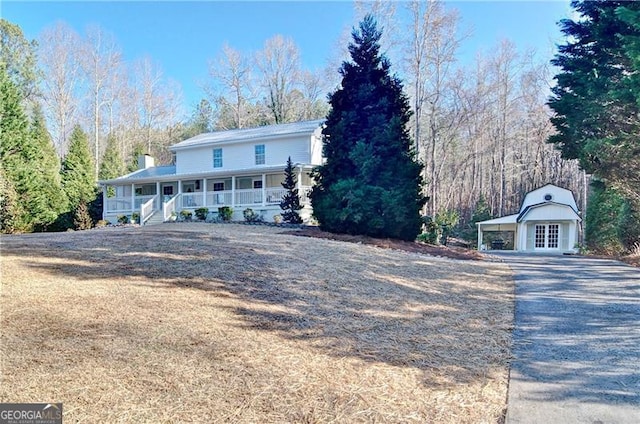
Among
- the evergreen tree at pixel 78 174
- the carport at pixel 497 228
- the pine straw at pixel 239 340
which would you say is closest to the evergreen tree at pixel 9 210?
the evergreen tree at pixel 78 174

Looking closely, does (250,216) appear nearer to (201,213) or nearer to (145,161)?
Result: (201,213)

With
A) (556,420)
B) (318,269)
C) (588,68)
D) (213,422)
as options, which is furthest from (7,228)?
(588,68)

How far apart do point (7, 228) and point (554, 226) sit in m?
28.4

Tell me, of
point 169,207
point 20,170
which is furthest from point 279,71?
point 20,170

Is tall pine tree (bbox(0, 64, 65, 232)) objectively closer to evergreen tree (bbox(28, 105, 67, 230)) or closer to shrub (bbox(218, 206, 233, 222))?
evergreen tree (bbox(28, 105, 67, 230))

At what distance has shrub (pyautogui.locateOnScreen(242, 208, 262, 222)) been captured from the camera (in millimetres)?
19219

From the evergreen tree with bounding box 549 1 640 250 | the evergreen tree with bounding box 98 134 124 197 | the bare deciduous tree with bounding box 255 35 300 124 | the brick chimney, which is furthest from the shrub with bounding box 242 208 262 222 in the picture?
the evergreen tree with bounding box 98 134 124 197

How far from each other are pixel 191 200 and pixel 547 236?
67.5ft

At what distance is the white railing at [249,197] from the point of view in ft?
66.3

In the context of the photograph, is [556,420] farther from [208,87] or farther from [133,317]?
[208,87]

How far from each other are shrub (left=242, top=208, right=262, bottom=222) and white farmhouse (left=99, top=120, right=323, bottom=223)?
1.35ft

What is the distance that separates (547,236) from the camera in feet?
76.1

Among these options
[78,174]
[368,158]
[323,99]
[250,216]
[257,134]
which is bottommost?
[250,216]

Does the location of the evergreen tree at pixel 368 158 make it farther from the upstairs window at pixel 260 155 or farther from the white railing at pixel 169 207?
the white railing at pixel 169 207
